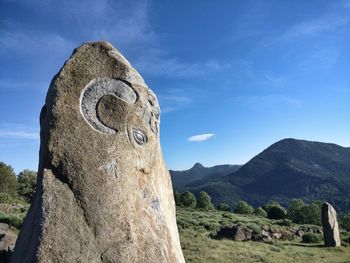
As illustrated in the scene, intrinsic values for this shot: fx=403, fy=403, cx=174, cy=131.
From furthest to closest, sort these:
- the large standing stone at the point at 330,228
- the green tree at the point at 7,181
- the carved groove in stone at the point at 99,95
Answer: the green tree at the point at 7,181 < the large standing stone at the point at 330,228 < the carved groove in stone at the point at 99,95

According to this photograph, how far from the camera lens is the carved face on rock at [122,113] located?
629 centimetres

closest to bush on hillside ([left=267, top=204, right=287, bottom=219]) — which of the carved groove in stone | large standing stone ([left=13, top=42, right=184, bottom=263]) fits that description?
large standing stone ([left=13, top=42, right=184, bottom=263])

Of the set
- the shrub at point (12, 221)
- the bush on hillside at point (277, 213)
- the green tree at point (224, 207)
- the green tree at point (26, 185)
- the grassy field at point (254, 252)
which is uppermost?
the green tree at point (26, 185)

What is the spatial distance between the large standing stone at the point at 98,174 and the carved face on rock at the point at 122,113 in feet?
0.05

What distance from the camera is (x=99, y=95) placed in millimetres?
6430

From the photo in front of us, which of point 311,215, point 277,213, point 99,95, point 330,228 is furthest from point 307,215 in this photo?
point 99,95

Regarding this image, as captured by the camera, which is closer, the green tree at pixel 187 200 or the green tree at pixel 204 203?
the green tree at pixel 187 200

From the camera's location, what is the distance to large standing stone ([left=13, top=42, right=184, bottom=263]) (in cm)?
546

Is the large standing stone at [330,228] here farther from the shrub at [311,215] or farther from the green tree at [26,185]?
Result: the green tree at [26,185]

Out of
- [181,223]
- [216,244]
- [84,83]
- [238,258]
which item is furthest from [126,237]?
[181,223]

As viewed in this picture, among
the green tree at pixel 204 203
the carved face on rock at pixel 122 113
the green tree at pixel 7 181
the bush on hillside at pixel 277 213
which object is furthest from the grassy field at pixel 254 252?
the green tree at pixel 204 203

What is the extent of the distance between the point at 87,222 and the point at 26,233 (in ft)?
4.12

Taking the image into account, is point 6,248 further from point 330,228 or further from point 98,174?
point 330,228

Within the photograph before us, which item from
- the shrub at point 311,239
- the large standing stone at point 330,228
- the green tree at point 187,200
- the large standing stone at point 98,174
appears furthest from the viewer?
the green tree at point 187,200
